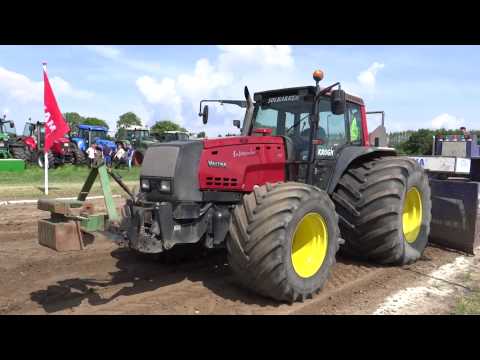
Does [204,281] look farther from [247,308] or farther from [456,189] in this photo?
[456,189]

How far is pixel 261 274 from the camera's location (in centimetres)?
412

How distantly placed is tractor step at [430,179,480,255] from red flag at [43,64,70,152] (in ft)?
29.9

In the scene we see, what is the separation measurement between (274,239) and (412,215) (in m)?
3.18

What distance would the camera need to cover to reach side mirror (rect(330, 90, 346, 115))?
4.94 meters

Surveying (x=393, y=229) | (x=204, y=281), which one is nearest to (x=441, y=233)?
(x=393, y=229)

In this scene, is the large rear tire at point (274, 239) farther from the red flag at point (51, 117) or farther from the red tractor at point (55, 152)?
the red tractor at point (55, 152)

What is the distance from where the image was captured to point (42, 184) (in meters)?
14.8

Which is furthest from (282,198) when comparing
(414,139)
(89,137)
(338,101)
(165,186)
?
(414,139)

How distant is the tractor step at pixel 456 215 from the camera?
6.46 meters

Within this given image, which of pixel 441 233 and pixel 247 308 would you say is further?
pixel 441 233

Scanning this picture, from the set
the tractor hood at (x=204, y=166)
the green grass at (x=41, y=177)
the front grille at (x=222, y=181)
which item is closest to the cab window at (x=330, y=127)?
the tractor hood at (x=204, y=166)

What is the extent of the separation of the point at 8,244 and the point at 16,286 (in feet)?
6.72

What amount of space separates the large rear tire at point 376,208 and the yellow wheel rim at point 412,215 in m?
0.26

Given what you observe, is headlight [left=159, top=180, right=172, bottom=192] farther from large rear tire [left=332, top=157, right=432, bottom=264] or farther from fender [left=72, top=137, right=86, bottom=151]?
fender [left=72, top=137, right=86, bottom=151]
